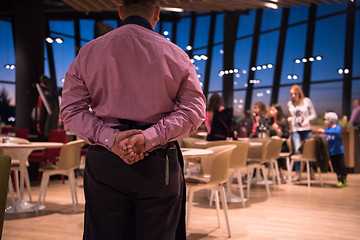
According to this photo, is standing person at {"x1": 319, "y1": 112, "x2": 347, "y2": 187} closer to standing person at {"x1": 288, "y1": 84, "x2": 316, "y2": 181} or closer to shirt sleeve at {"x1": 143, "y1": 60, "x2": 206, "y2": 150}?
standing person at {"x1": 288, "y1": 84, "x2": 316, "y2": 181}

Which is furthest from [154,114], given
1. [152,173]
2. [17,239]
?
[17,239]

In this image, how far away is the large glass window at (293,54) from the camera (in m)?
12.6

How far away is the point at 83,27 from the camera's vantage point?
612 inches

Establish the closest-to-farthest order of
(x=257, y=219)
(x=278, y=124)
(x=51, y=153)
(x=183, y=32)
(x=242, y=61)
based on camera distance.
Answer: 1. (x=257, y=219)
2. (x=51, y=153)
3. (x=278, y=124)
4. (x=242, y=61)
5. (x=183, y=32)

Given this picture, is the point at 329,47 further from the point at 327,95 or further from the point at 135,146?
the point at 135,146

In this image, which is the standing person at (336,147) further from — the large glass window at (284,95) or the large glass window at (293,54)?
the large glass window at (284,95)

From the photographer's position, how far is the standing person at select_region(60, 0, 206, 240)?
4.61ft

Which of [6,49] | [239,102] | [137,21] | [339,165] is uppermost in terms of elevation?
[6,49]

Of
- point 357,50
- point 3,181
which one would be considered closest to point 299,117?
point 357,50

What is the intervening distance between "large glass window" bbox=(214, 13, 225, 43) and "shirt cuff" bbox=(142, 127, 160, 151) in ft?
47.9

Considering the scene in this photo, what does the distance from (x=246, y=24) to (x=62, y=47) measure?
6.92 metres

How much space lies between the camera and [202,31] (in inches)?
633

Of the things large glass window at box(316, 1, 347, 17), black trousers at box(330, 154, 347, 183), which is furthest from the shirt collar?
large glass window at box(316, 1, 347, 17)

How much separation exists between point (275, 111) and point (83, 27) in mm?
9931
